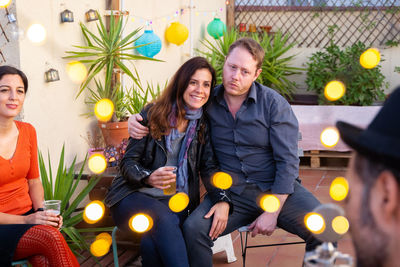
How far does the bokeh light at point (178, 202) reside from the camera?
248cm

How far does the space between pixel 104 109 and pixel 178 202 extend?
54.9 inches

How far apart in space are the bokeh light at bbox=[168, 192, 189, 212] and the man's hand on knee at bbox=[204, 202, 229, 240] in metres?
0.16

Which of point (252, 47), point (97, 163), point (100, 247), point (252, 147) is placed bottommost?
point (100, 247)

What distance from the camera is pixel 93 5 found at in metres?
3.68

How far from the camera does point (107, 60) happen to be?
356 cm

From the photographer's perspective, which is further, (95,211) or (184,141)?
(95,211)

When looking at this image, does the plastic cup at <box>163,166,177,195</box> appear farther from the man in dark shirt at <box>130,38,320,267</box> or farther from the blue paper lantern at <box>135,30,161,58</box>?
the blue paper lantern at <box>135,30,161,58</box>

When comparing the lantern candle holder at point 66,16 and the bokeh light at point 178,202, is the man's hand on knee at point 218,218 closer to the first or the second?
the bokeh light at point 178,202

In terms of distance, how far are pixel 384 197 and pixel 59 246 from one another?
159cm

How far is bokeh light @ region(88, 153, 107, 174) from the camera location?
319 centimetres

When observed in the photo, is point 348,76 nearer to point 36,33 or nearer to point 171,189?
point 36,33

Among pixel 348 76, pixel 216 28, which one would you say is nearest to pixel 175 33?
pixel 216 28

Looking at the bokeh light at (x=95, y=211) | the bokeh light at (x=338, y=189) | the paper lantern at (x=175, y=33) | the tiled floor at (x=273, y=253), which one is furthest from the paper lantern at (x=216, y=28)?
the bokeh light at (x=95, y=211)

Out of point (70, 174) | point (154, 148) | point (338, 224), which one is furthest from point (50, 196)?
point (338, 224)
